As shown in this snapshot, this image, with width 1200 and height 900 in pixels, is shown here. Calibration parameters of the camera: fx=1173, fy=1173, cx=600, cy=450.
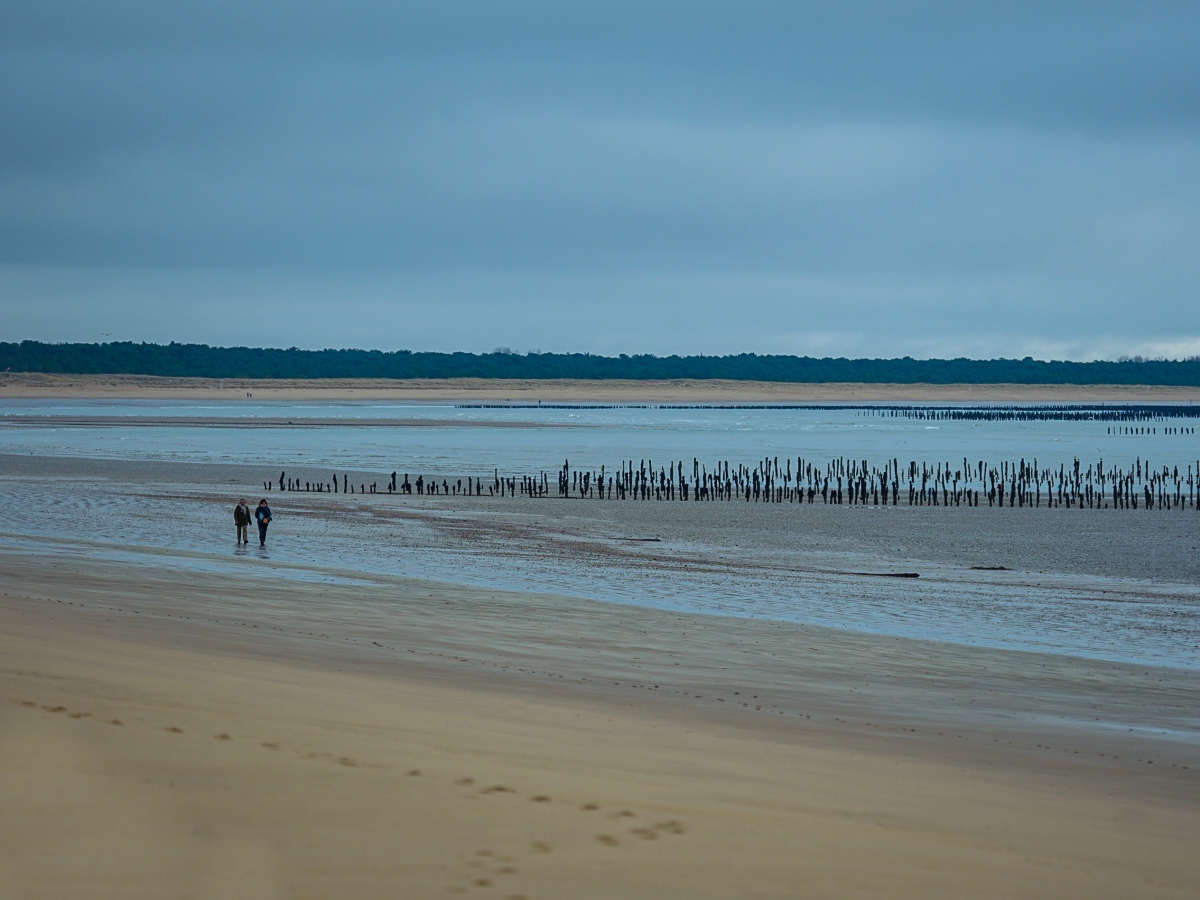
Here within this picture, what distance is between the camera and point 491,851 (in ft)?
18.1

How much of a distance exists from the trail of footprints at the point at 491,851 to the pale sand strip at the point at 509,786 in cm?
2

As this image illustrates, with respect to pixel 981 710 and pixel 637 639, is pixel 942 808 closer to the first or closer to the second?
pixel 981 710

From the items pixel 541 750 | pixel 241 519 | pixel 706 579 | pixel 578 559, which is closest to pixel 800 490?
pixel 578 559

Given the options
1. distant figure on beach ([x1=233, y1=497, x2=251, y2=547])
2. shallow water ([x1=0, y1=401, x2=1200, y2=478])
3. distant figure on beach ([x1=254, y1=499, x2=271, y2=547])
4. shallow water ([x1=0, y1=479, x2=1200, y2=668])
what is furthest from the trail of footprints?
shallow water ([x1=0, y1=401, x2=1200, y2=478])

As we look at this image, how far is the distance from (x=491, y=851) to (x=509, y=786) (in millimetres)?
1070

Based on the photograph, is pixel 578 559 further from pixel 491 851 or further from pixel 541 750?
pixel 491 851

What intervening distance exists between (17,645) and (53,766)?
4219mm

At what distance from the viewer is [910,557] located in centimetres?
2738

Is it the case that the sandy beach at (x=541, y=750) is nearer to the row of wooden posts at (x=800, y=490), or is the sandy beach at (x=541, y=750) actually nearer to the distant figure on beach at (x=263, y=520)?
the distant figure on beach at (x=263, y=520)

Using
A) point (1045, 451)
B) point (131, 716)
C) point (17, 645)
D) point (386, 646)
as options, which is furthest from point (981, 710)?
point (1045, 451)

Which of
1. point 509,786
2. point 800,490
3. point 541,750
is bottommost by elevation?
point 800,490

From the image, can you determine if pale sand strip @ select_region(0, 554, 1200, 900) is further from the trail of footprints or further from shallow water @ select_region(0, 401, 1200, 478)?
shallow water @ select_region(0, 401, 1200, 478)

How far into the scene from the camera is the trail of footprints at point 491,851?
17.1 ft

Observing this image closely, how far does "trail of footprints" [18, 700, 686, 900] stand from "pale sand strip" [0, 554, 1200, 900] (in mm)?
21
